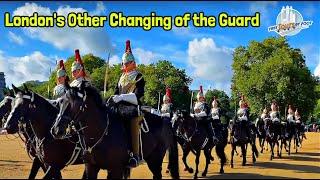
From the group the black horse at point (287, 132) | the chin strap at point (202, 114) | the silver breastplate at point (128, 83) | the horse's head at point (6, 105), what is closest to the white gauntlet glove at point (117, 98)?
the silver breastplate at point (128, 83)

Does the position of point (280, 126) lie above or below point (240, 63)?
below

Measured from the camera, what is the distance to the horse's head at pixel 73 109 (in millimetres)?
8664

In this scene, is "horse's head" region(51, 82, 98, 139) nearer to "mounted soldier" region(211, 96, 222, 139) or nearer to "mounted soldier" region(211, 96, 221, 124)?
"mounted soldier" region(211, 96, 222, 139)

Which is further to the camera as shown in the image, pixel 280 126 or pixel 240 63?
pixel 240 63

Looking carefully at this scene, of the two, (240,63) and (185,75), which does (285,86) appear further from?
(185,75)

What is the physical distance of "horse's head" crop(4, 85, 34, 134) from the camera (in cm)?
1037

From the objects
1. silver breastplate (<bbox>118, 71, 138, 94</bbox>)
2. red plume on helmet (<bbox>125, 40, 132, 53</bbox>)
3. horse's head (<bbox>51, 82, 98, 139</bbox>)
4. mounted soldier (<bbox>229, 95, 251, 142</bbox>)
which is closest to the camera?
horse's head (<bbox>51, 82, 98, 139</bbox>)

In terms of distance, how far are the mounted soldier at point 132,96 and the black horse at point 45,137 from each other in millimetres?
1346

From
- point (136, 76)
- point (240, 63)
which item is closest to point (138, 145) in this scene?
point (136, 76)

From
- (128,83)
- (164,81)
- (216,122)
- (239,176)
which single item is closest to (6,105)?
(128,83)

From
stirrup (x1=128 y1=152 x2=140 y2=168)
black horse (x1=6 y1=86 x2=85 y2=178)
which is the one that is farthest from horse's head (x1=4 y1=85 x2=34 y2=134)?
stirrup (x1=128 y1=152 x2=140 y2=168)

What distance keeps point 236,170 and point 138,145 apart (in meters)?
10.1

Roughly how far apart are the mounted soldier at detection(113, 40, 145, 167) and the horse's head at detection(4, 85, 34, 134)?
1900 mm

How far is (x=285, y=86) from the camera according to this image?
5500 cm
